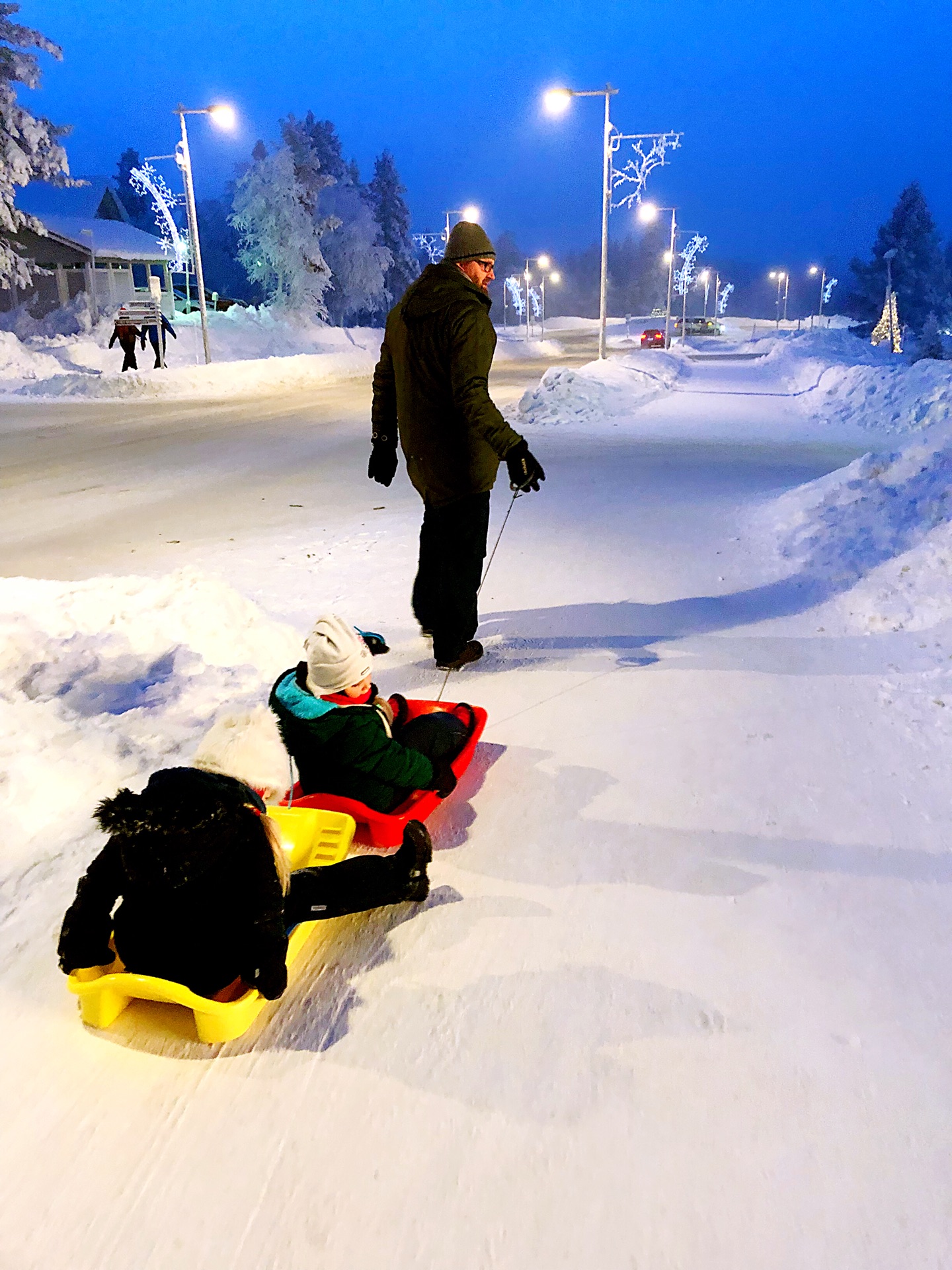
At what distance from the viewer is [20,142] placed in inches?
1089

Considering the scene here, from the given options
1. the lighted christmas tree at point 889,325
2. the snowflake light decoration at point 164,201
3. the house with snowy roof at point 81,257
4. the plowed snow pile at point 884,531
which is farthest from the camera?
the lighted christmas tree at point 889,325

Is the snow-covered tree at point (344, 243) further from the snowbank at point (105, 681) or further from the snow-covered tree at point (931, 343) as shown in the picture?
the snowbank at point (105, 681)

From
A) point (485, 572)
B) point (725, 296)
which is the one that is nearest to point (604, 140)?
point (485, 572)

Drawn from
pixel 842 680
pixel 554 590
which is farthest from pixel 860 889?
pixel 554 590

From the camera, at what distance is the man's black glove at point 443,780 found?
10.9ft

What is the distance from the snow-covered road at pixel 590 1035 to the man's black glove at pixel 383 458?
42.1 inches

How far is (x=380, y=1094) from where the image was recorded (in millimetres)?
2184

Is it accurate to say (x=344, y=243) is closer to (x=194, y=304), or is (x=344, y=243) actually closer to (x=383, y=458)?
(x=194, y=304)

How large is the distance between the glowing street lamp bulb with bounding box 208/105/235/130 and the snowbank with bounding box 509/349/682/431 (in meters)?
11.0

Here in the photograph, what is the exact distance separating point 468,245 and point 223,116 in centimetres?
2248

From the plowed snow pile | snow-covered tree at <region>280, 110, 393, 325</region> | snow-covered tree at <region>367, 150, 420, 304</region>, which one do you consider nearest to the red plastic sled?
the plowed snow pile

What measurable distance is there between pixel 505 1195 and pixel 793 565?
5.48m

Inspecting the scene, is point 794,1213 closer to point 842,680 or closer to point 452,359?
point 842,680

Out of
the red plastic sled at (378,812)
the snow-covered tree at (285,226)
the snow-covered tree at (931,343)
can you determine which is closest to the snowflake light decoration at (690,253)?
the snow-covered tree at (931,343)
